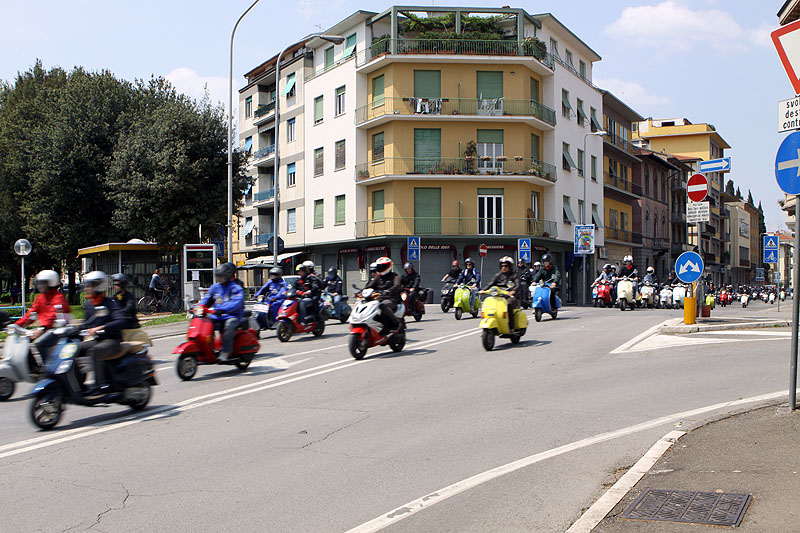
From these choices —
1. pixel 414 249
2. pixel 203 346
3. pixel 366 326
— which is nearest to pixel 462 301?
pixel 366 326

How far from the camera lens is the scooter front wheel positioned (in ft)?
24.0

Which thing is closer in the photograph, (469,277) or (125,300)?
(125,300)

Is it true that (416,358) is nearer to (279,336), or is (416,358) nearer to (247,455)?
(279,336)

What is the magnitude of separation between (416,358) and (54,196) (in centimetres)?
2825

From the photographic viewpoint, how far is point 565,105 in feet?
145

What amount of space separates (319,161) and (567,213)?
633 inches

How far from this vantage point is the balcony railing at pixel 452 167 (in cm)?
3891

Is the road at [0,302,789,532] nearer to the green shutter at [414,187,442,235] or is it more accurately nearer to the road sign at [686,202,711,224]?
the road sign at [686,202,711,224]

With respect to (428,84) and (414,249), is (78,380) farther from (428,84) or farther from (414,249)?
(428,84)

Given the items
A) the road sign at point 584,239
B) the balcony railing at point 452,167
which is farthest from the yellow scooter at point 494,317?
the balcony railing at point 452,167

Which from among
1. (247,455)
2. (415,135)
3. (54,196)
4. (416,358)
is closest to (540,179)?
(415,135)

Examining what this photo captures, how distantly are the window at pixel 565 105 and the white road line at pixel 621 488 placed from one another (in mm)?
40101

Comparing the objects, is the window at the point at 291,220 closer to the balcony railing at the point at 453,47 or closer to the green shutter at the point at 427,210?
the green shutter at the point at 427,210

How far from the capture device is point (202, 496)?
5059 millimetres
